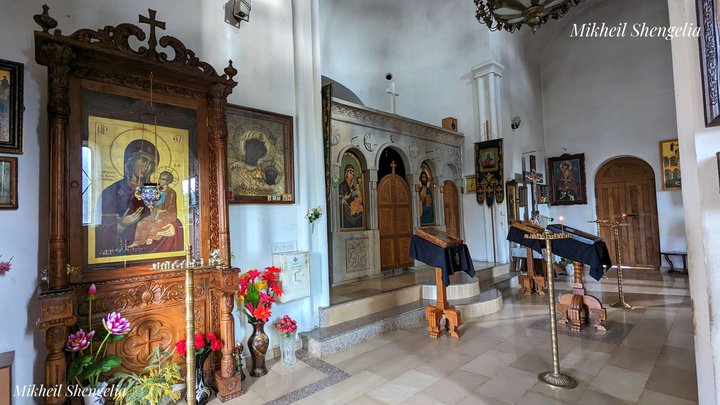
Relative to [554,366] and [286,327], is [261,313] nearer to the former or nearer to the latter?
[286,327]

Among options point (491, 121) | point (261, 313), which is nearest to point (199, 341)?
point (261, 313)

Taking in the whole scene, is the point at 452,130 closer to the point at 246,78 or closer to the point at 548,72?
the point at 548,72

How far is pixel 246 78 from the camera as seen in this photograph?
11.7 ft

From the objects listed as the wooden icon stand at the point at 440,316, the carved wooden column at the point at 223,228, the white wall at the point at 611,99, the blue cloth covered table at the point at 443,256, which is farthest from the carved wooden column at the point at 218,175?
the white wall at the point at 611,99

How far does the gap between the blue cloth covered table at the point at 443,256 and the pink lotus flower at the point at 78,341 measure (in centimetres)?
315

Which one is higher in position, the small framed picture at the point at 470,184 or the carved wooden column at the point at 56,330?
the small framed picture at the point at 470,184

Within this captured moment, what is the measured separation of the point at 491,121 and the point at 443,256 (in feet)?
16.1

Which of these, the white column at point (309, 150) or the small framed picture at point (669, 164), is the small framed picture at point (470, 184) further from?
the white column at point (309, 150)

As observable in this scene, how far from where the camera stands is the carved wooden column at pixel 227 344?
2713 mm

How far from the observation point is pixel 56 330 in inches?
83.4

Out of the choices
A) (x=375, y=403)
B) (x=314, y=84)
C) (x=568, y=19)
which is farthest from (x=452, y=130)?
(x=375, y=403)

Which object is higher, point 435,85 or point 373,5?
point 373,5

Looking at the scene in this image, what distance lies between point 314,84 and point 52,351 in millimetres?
3355

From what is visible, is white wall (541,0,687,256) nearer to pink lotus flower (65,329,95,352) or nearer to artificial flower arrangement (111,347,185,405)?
artificial flower arrangement (111,347,185,405)
